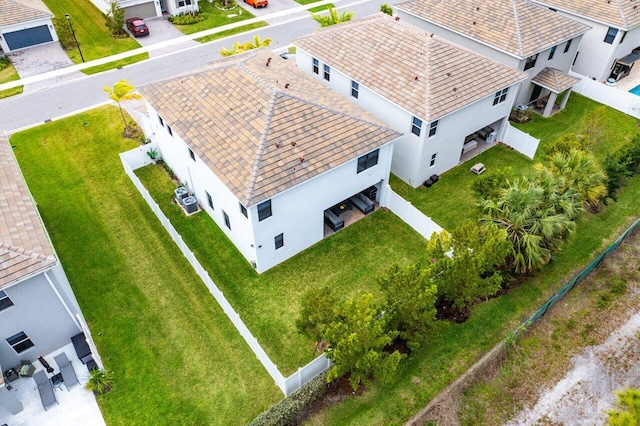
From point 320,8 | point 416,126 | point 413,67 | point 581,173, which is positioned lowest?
point 320,8

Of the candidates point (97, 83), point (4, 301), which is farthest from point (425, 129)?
point (97, 83)

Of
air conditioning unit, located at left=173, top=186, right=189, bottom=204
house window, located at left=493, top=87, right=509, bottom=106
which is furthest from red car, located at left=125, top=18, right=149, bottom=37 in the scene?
house window, located at left=493, top=87, right=509, bottom=106

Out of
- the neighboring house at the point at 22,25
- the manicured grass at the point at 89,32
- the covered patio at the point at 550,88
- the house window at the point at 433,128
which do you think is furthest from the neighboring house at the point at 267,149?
the neighboring house at the point at 22,25

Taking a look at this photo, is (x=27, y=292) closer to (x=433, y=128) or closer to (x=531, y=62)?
(x=433, y=128)

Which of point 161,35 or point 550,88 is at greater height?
point 550,88

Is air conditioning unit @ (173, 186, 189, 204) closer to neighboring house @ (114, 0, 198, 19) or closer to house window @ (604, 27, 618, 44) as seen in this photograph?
neighboring house @ (114, 0, 198, 19)

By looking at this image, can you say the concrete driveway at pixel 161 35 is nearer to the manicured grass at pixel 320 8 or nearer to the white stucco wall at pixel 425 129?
the manicured grass at pixel 320 8

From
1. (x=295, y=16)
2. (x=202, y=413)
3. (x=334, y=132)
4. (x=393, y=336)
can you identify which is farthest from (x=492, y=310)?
(x=295, y=16)
